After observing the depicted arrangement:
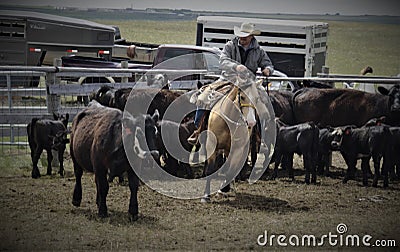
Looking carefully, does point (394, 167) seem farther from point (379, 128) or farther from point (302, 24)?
point (302, 24)

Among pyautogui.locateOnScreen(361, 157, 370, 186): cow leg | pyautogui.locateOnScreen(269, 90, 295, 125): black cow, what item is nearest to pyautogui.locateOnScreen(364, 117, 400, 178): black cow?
pyautogui.locateOnScreen(361, 157, 370, 186): cow leg

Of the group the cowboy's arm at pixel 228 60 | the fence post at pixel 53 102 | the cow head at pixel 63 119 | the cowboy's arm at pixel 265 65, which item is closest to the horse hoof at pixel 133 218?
the cowboy's arm at pixel 228 60

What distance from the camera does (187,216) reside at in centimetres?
853

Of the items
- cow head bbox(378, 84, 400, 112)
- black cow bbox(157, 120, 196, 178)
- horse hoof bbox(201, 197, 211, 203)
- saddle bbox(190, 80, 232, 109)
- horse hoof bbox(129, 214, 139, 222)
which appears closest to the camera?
horse hoof bbox(129, 214, 139, 222)

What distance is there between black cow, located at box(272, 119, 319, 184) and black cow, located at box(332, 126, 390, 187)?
0.36 meters

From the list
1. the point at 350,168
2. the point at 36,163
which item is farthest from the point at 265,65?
the point at 36,163

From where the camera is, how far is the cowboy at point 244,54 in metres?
10.0

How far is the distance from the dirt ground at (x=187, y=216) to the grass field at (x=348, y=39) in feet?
83.5

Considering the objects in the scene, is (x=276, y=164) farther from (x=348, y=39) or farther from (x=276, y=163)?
(x=348, y=39)

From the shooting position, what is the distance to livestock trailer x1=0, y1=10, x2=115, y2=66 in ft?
67.0

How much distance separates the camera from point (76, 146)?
8.59 meters

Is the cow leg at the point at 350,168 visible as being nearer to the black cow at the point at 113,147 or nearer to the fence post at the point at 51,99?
the black cow at the point at 113,147

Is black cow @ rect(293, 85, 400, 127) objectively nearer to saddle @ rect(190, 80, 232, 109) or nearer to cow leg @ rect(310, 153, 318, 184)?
cow leg @ rect(310, 153, 318, 184)

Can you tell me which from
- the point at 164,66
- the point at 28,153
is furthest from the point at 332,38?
the point at 28,153
